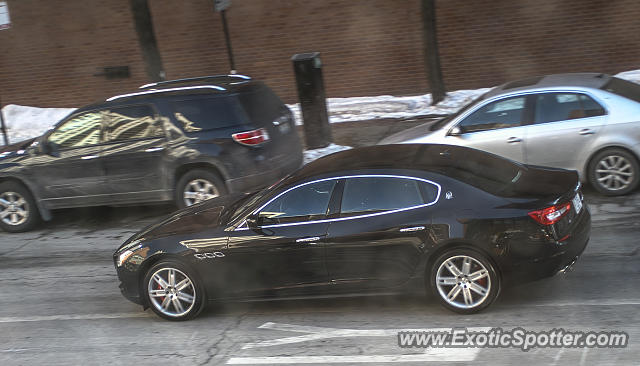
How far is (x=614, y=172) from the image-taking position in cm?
894

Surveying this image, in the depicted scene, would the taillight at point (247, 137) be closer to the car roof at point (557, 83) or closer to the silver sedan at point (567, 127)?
the silver sedan at point (567, 127)

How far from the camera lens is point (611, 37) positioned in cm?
1521

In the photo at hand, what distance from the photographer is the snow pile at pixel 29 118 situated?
1717 centimetres

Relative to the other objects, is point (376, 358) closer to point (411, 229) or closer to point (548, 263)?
point (411, 229)

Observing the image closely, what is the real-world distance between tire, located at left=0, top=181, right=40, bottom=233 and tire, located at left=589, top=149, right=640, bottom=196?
25.3ft

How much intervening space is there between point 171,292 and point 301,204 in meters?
1.49

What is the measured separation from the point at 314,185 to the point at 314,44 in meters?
10.4

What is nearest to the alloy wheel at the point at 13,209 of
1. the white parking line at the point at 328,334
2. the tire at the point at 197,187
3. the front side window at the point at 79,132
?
the front side window at the point at 79,132

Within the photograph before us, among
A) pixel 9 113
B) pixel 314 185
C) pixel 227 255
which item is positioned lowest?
pixel 227 255

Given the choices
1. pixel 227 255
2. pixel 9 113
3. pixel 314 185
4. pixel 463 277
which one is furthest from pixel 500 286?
pixel 9 113

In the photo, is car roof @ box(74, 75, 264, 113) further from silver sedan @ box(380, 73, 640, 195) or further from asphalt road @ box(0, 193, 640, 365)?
asphalt road @ box(0, 193, 640, 365)

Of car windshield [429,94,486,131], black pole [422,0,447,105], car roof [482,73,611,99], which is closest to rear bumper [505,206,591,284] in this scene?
car roof [482,73,611,99]

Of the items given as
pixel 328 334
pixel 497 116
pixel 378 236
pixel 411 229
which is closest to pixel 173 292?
pixel 328 334

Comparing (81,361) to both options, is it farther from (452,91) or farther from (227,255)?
(452,91)
